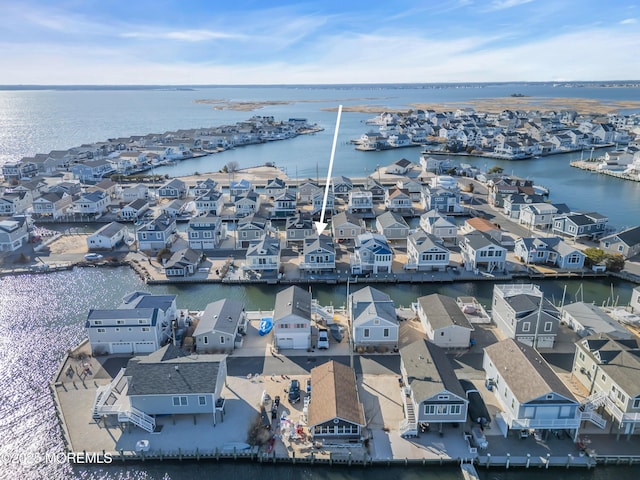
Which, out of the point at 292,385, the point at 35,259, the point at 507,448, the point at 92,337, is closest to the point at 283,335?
the point at 292,385

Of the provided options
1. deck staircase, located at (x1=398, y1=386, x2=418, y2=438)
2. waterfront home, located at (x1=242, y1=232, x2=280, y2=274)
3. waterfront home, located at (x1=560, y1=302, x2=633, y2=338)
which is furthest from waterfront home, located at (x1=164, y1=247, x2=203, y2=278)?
waterfront home, located at (x1=560, y1=302, x2=633, y2=338)

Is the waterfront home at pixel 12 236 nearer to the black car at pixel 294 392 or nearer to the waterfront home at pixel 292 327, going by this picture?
the waterfront home at pixel 292 327

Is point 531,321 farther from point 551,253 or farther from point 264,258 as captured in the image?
point 264,258

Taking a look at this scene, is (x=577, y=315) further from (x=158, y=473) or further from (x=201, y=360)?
(x=158, y=473)

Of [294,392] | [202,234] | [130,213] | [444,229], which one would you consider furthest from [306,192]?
[294,392]

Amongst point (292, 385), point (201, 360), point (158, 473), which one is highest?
point (201, 360)

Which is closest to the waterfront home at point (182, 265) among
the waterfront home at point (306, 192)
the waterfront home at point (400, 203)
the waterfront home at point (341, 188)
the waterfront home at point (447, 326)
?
the waterfront home at point (447, 326)
